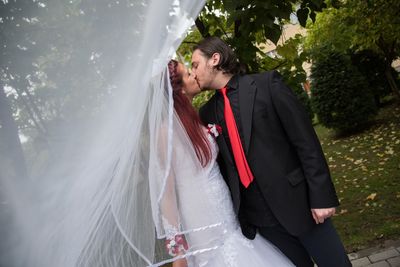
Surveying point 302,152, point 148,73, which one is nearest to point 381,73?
point 302,152

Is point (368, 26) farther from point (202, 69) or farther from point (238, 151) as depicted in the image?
point (238, 151)

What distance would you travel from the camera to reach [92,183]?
1.37 metres

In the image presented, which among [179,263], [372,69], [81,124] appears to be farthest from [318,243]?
[372,69]

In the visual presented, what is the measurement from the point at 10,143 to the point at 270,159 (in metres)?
1.31

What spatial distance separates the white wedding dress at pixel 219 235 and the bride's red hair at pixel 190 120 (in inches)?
2.8

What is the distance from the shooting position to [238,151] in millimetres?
2045

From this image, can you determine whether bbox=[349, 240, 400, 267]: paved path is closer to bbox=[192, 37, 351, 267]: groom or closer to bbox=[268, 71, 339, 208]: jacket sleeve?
bbox=[192, 37, 351, 267]: groom

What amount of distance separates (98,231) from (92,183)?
190 millimetres

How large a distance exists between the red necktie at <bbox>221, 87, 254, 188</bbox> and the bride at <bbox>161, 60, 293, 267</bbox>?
9cm

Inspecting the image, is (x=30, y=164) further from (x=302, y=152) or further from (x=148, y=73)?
(x=302, y=152)

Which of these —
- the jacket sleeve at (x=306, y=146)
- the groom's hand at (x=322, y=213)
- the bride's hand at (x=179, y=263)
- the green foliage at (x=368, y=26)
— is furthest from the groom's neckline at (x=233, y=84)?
the green foliage at (x=368, y=26)

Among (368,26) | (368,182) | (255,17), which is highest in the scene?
(255,17)

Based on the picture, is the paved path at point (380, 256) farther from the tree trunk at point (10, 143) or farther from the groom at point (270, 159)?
the tree trunk at point (10, 143)

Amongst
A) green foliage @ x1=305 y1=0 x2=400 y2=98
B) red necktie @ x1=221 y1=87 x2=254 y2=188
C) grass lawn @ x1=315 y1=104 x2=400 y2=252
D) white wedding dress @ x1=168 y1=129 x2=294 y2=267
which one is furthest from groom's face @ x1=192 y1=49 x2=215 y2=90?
green foliage @ x1=305 y1=0 x2=400 y2=98
